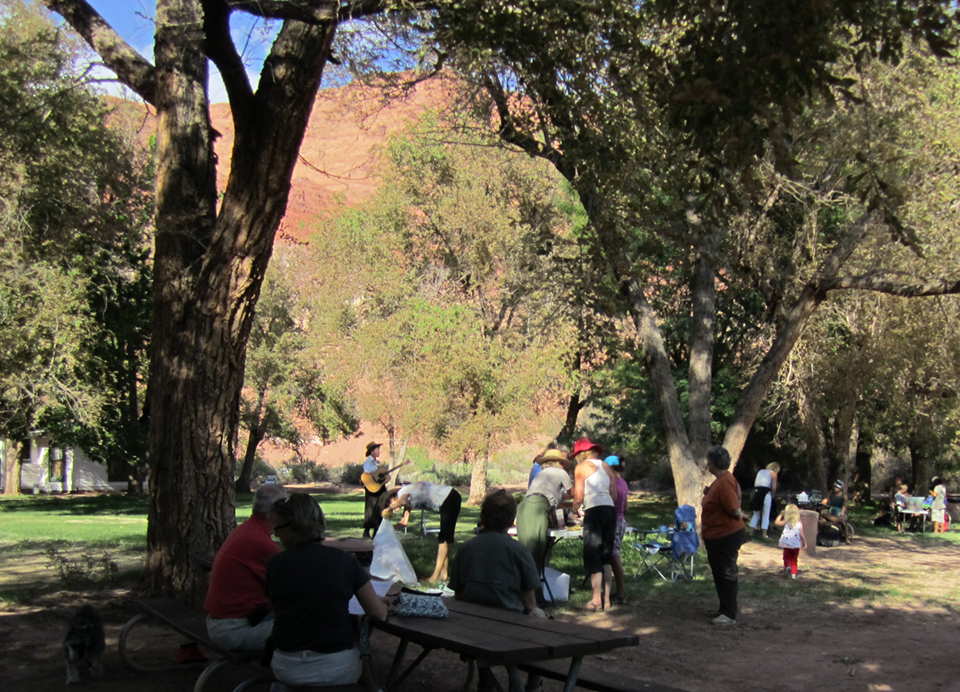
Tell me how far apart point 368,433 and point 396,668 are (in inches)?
3080

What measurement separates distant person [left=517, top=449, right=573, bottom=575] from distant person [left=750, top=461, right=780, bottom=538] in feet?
33.1

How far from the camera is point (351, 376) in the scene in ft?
103

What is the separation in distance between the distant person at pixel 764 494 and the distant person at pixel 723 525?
9.77 meters

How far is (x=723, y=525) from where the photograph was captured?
330 inches

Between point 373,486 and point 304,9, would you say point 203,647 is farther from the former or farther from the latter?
point 373,486

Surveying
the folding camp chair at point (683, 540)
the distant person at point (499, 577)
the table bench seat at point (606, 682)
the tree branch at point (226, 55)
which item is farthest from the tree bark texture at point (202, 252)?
the folding camp chair at point (683, 540)

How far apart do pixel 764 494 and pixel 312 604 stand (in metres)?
15.6

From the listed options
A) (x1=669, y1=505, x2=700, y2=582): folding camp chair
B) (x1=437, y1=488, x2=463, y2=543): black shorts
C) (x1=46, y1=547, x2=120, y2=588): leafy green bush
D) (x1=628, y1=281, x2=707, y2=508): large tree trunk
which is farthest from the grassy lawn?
(x1=628, y1=281, x2=707, y2=508): large tree trunk

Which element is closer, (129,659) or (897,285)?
(129,659)

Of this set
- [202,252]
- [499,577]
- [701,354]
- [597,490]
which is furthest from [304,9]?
[701,354]

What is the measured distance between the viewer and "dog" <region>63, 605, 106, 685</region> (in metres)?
5.78

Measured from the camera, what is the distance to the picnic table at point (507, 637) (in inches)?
163

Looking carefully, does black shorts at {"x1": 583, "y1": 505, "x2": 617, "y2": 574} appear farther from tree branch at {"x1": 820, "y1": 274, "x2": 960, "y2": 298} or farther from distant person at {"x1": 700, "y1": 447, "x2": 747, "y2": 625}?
tree branch at {"x1": 820, "y1": 274, "x2": 960, "y2": 298}

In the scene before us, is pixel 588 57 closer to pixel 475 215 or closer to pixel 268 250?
pixel 268 250
